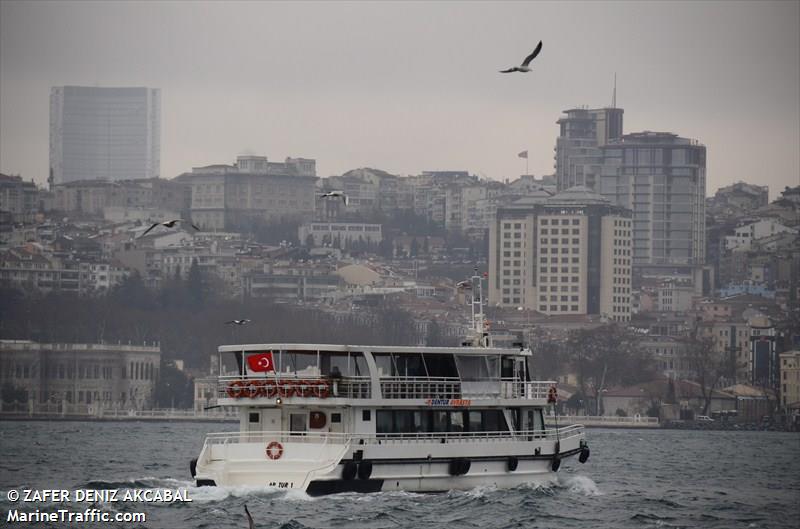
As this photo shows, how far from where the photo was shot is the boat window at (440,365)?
53.7 meters

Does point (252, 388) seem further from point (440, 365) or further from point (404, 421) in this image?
point (440, 365)

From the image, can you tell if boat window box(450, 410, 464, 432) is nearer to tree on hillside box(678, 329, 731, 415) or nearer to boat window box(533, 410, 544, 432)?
boat window box(533, 410, 544, 432)

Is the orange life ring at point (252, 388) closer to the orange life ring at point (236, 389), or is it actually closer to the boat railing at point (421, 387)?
the orange life ring at point (236, 389)

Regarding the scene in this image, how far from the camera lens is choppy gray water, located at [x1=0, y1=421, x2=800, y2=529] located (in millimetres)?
48344

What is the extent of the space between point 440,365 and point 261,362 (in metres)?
4.74

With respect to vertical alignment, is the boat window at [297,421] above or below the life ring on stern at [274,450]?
above

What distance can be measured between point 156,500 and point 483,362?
28.0 feet

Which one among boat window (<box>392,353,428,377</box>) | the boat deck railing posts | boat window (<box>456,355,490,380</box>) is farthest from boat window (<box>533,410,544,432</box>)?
boat window (<box>392,353,428,377</box>)

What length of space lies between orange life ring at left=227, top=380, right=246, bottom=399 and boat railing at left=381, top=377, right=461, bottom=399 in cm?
326

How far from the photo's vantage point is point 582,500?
54.4m

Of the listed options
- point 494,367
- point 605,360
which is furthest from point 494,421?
point 605,360

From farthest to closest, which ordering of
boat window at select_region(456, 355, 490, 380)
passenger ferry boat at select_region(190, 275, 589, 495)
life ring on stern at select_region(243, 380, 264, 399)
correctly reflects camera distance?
boat window at select_region(456, 355, 490, 380) → life ring on stern at select_region(243, 380, 264, 399) → passenger ferry boat at select_region(190, 275, 589, 495)

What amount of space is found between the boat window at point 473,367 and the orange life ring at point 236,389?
18.5ft

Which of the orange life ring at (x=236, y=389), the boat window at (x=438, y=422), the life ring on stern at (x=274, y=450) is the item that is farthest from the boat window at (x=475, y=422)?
the orange life ring at (x=236, y=389)
